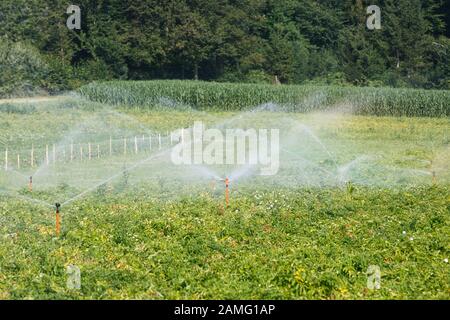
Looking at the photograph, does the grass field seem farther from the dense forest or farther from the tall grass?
the dense forest

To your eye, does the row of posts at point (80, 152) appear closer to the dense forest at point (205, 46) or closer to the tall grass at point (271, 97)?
the tall grass at point (271, 97)

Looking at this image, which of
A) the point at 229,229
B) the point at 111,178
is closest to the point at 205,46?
the point at 111,178

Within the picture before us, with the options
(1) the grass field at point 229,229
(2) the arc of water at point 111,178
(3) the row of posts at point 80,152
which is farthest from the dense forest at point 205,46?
(1) the grass field at point 229,229

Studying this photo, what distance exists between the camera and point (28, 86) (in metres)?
66.0

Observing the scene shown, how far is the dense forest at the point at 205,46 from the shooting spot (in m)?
72.2

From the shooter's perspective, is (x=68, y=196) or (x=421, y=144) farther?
(x=421, y=144)

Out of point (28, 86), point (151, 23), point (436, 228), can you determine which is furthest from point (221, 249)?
point (151, 23)

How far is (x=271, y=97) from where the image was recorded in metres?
60.5

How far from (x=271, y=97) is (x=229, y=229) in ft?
137

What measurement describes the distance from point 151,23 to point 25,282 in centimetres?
6075

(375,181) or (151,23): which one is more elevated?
(151,23)

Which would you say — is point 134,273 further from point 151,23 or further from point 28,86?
point 151,23

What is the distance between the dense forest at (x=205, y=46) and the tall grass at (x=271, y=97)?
9.55 meters
